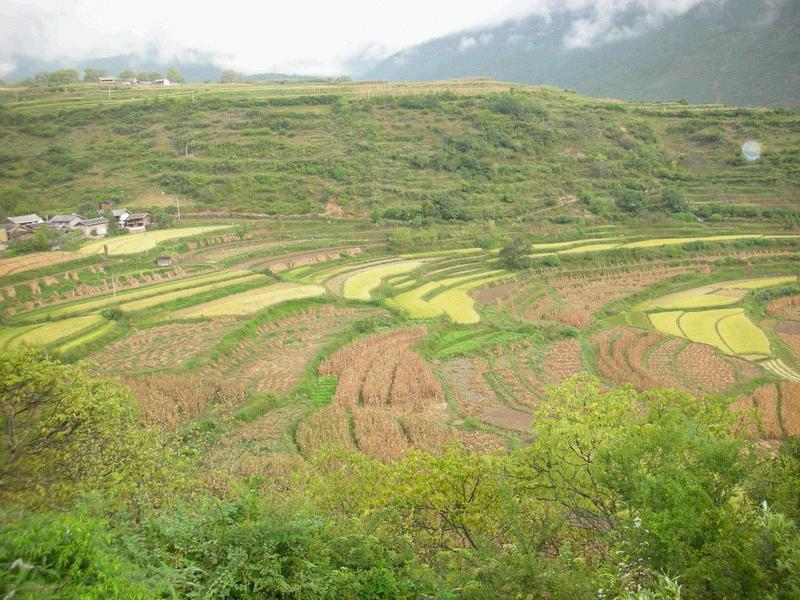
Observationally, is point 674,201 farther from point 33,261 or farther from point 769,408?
point 33,261

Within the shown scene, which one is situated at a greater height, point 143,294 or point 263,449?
point 143,294

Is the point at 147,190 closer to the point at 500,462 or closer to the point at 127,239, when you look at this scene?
the point at 127,239

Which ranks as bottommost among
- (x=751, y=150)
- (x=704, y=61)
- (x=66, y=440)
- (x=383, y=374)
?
(x=383, y=374)

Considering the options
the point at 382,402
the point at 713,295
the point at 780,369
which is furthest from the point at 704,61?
the point at 382,402

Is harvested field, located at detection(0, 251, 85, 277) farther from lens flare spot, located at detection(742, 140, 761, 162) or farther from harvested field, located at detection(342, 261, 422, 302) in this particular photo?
lens flare spot, located at detection(742, 140, 761, 162)

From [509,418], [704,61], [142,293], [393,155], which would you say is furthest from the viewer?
[704,61]

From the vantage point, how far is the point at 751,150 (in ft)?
186

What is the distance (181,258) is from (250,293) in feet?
30.6

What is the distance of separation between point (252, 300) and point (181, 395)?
35.0 feet

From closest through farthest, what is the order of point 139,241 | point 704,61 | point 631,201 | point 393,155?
1. point 139,241
2. point 631,201
3. point 393,155
4. point 704,61

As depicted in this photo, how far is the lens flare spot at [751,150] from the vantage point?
5556 cm

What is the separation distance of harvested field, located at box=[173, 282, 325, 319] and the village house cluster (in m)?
17.5

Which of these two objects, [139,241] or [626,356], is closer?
[626,356]

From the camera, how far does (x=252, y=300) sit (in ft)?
92.6
